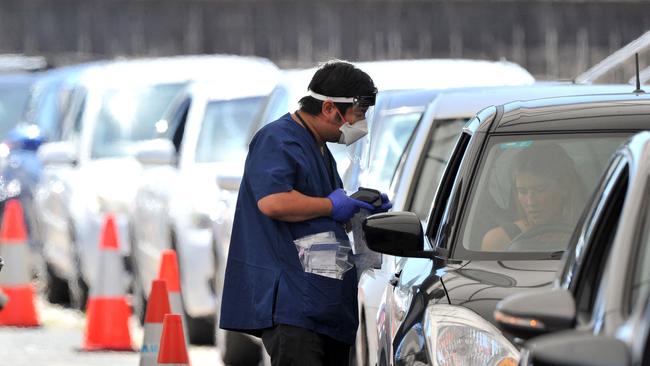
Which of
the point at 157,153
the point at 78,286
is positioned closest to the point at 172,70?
the point at 78,286

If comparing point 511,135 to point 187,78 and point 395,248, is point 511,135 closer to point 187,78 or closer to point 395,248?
point 395,248

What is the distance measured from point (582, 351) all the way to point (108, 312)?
1044 centimetres

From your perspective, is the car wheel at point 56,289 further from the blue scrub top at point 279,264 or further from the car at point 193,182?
the blue scrub top at point 279,264

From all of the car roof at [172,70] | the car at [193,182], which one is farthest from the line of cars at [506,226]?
the car roof at [172,70]

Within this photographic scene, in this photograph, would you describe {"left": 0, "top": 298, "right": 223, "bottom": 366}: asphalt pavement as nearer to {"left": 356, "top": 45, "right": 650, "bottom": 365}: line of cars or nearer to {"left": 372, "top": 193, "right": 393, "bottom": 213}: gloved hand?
{"left": 372, "top": 193, "right": 393, "bottom": 213}: gloved hand

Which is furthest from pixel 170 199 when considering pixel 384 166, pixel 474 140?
pixel 474 140

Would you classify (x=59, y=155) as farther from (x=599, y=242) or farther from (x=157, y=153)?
(x=599, y=242)

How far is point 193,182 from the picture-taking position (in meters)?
15.4

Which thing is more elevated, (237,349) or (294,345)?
(294,345)

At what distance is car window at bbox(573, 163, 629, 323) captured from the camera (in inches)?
210

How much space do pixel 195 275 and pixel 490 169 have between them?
22.2 ft

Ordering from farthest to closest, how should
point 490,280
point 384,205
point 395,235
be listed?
point 384,205 < point 395,235 < point 490,280

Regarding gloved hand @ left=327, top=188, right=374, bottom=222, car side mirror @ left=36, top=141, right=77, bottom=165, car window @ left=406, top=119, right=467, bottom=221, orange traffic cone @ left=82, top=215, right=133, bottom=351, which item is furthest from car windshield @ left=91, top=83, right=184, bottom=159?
gloved hand @ left=327, top=188, right=374, bottom=222

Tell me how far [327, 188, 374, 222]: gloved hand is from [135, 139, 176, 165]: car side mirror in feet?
25.8
